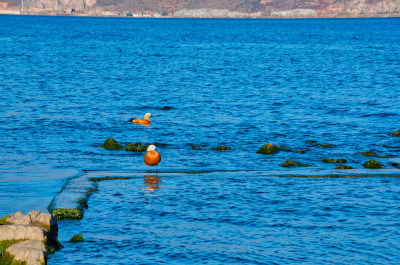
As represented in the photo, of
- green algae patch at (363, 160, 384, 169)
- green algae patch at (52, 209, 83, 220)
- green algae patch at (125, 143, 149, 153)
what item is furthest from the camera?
green algae patch at (125, 143, 149, 153)

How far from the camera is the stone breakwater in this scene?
399 inches

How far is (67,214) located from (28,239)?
114 inches

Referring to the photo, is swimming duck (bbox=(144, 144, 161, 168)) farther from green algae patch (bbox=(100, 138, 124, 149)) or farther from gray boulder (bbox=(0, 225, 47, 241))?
gray boulder (bbox=(0, 225, 47, 241))

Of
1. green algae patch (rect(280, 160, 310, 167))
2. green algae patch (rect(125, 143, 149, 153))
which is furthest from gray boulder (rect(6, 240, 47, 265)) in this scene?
green algae patch (rect(125, 143, 149, 153))

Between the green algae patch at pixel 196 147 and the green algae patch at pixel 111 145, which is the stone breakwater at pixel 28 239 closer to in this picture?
the green algae patch at pixel 111 145

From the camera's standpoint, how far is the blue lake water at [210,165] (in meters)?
12.6

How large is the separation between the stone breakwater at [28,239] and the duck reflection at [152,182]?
16.9 feet

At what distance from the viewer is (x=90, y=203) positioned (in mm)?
15391

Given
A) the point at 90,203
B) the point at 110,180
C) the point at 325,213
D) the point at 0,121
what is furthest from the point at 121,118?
the point at 325,213

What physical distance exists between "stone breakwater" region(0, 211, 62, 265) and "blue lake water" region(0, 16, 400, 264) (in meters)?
0.52

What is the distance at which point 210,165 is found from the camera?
21469mm

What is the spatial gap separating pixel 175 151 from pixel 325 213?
10.4 meters

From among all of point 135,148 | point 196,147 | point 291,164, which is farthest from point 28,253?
point 196,147

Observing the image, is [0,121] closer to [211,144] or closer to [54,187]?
[211,144]
